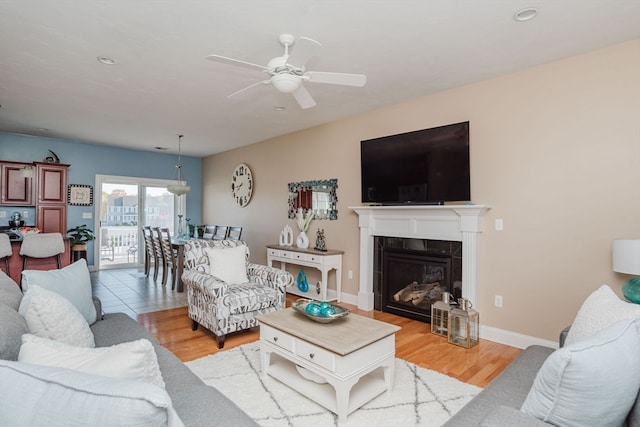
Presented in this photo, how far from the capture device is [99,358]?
96cm

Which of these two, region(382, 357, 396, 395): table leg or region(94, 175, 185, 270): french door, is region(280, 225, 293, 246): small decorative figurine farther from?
region(94, 175, 185, 270): french door

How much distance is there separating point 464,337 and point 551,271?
99 cm

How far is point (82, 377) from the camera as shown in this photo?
0.76 meters

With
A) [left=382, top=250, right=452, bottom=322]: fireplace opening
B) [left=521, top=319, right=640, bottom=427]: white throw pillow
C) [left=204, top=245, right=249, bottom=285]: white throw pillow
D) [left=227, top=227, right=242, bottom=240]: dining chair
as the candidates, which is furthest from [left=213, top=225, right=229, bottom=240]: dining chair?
[left=521, top=319, right=640, bottom=427]: white throw pillow

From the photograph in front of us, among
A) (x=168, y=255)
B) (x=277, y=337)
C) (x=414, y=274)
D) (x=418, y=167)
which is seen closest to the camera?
(x=277, y=337)

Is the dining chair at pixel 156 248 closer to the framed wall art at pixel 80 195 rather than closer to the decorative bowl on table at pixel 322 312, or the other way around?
the framed wall art at pixel 80 195

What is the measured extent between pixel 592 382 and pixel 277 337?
1790 mm

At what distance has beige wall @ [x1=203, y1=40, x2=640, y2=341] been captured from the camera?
8.96 feet

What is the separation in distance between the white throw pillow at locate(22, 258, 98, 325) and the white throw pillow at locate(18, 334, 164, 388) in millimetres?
1133

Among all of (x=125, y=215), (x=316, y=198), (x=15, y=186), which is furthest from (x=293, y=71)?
(x=125, y=215)

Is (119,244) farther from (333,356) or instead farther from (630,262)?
(630,262)

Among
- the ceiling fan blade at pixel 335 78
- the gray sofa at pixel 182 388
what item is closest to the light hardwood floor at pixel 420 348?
the gray sofa at pixel 182 388

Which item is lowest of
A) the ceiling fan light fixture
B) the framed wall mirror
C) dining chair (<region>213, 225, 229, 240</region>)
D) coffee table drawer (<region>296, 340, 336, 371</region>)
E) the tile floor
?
the tile floor

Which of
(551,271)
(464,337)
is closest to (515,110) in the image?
(551,271)
